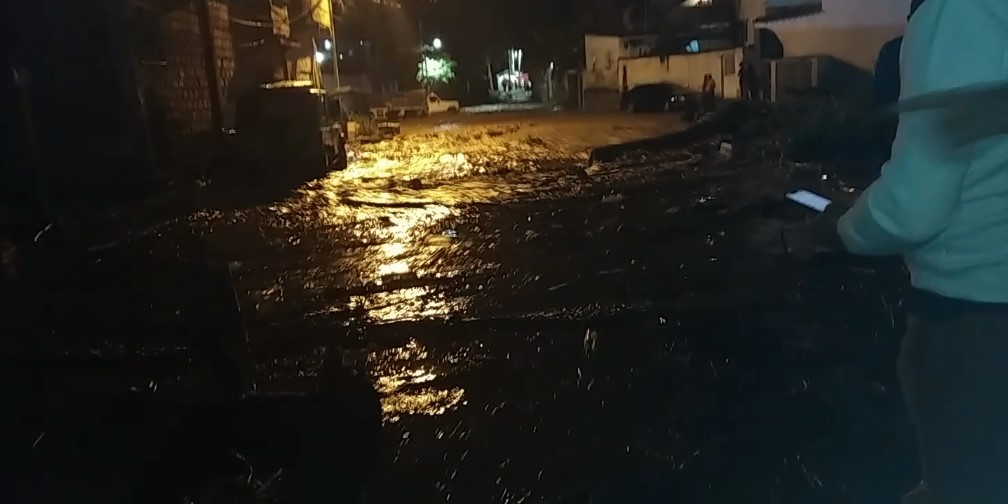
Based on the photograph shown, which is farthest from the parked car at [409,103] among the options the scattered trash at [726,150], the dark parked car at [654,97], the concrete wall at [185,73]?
the scattered trash at [726,150]

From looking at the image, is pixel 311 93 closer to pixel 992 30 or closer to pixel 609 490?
pixel 609 490

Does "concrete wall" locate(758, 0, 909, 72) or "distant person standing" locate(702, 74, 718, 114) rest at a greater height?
"concrete wall" locate(758, 0, 909, 72)

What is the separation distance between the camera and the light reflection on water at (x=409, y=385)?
3.94 m

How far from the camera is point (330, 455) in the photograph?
11.0 feet

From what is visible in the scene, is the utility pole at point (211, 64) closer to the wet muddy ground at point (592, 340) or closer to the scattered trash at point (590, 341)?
the wet muddy ground at point (592, 340)

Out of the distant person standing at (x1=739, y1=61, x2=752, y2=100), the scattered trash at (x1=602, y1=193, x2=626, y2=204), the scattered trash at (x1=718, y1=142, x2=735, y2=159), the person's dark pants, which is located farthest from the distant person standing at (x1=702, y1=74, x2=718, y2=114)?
the person's dark pants

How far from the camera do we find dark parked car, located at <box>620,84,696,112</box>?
2794cm

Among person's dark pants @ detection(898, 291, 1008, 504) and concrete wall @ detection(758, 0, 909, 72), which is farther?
concrete wall @ detection(758, 0, 909, 72)

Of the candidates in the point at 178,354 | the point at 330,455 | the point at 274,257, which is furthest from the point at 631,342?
the point at 274,257

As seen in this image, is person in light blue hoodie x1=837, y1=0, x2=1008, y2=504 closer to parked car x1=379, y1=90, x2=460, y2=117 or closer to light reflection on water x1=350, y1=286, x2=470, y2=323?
light reflection on water x1=350, y1=286, x2=470, y2=323

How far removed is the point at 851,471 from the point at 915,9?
6.31 ft

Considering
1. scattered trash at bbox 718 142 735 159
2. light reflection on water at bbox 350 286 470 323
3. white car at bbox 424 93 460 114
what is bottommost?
light reflection on water at bbox 350 286 470 323

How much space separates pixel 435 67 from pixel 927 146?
46.5m

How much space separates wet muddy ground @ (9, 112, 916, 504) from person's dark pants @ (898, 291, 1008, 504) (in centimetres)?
124
